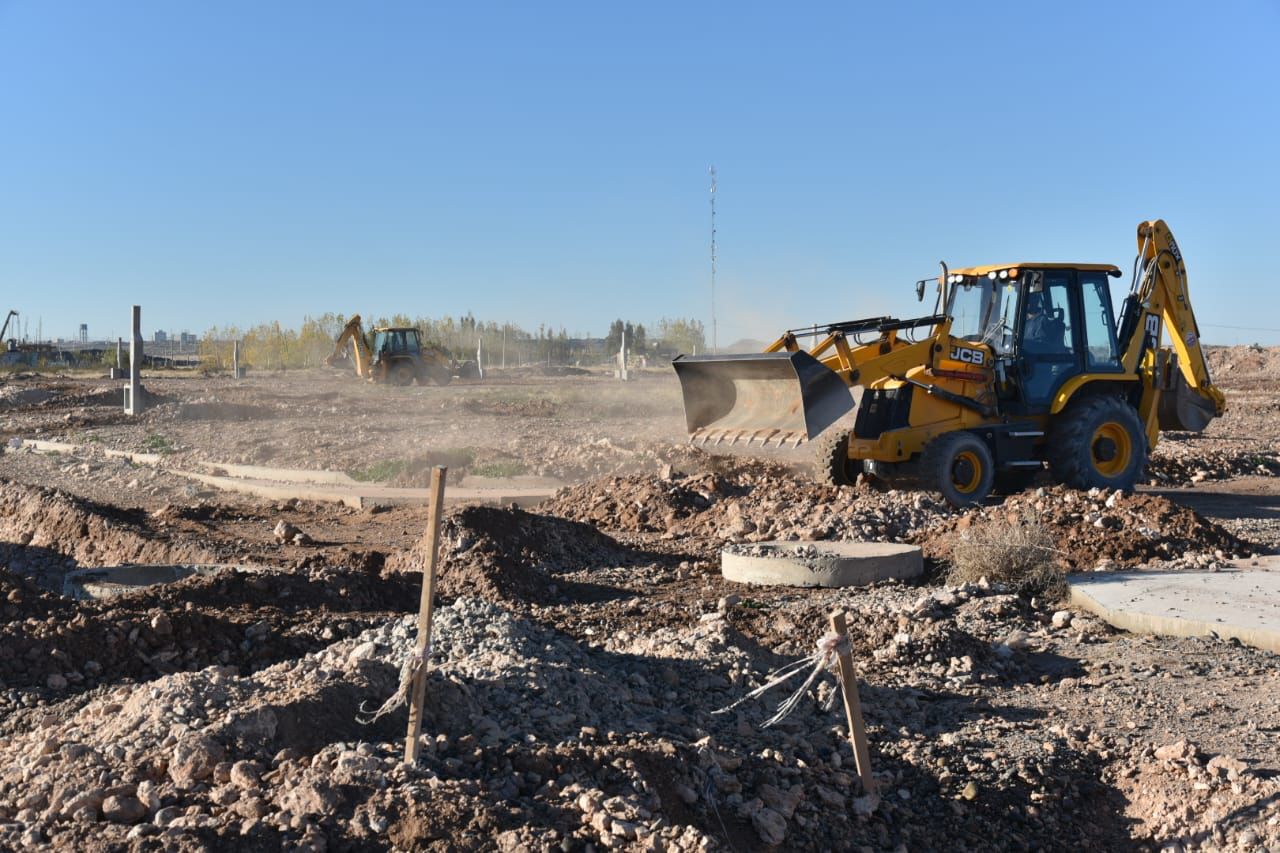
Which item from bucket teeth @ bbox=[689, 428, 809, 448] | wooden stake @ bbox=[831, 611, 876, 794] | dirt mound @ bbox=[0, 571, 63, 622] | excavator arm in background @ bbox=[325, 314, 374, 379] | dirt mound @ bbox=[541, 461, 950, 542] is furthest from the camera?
excavator arm in background @ bbox=[325, 314, 374, 379]

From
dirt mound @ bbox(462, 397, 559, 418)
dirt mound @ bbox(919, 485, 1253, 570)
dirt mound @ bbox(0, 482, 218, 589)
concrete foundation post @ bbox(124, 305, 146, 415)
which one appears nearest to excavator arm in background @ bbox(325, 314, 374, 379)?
dirt mound @ bbox(462, 397, 559, 418)

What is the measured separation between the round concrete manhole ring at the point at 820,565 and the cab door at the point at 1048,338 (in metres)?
4.03

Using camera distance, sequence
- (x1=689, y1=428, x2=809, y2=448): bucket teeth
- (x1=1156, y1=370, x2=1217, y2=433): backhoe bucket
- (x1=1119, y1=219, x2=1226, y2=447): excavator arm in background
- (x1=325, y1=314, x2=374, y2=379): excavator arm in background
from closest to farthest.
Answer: (x1=689, y1=428, x2=809, y2=448): bucket teeth → (x1=1119, y1=219, x2=1226, y2=447): excavator arm in background → (x1=1156, y1=370, x2=1217, y2=433): backhoe bucket → (x1=325, y1=314, x2=374, y2=379): excavator arm in background

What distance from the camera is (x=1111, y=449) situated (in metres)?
13.6

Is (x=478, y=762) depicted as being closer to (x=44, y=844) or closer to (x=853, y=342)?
(x=44, y=844)

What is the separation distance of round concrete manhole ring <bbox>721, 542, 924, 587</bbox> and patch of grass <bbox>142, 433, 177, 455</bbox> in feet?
42.6

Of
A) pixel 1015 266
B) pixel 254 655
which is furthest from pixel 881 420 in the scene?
pixel 254 655

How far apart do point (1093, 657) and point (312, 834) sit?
5.02 metres

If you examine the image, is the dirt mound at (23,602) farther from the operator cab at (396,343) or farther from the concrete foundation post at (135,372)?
the operator cab at (396,343)

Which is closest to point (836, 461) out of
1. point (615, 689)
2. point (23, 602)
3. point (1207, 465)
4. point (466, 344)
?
point (1207, 465)

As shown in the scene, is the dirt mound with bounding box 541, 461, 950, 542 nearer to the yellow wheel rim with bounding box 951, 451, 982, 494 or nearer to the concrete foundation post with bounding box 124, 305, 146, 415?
the yellow wheel rim with bounding box 951, 451, 982, 494

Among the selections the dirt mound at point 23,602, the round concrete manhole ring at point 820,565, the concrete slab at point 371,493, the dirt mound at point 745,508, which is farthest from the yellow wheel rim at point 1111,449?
the dirt mound at point 23,602

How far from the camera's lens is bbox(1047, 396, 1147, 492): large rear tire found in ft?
42.7

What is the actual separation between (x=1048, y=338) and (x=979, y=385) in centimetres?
111
